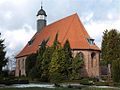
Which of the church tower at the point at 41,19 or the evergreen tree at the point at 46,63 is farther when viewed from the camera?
the church tower at the point at 41,19

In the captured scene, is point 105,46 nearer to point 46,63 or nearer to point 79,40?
point 79,40

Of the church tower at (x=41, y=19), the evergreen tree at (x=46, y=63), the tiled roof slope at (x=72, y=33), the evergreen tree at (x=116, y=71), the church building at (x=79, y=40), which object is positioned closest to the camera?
the evergreen tree at (x=116, y=71)

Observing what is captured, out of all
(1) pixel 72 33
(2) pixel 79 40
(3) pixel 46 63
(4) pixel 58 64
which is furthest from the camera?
(1) pixel 72 33

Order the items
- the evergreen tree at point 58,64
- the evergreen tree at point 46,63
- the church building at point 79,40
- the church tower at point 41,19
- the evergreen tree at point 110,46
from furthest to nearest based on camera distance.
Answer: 1. the church tower at point 41,19
2. the church building at point 79,40
3. the evergreen tree at point 110,46
4. the evergreen tree at point 46,63
5. the evergreen tree at point 58,64

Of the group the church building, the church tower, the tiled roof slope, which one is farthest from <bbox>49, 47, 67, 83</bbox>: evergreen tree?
the church tower

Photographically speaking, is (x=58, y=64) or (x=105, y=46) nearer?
(x=58, y=64)

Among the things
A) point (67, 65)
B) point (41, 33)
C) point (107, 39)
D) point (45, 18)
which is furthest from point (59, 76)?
point (45, 18)

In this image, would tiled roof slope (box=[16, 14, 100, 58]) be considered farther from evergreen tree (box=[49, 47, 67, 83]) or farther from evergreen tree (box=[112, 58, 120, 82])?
evergreen tree (box=[112, 58, 120, 82])

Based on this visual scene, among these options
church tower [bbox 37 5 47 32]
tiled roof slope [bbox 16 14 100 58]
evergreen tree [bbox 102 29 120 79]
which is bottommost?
evergreen tree [bbox 102 29 120 79]

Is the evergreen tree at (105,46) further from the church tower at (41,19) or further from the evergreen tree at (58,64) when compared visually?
the church tower at (41,19)

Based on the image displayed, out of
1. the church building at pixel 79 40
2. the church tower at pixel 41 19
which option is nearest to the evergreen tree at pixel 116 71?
the church building at pixel 79 40

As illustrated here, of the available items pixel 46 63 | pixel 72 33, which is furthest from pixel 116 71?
pixel 72 33

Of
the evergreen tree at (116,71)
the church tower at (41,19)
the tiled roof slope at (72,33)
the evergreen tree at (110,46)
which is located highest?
the church tower at (41,19)

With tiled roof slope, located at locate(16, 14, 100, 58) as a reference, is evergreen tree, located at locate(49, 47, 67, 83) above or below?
below
